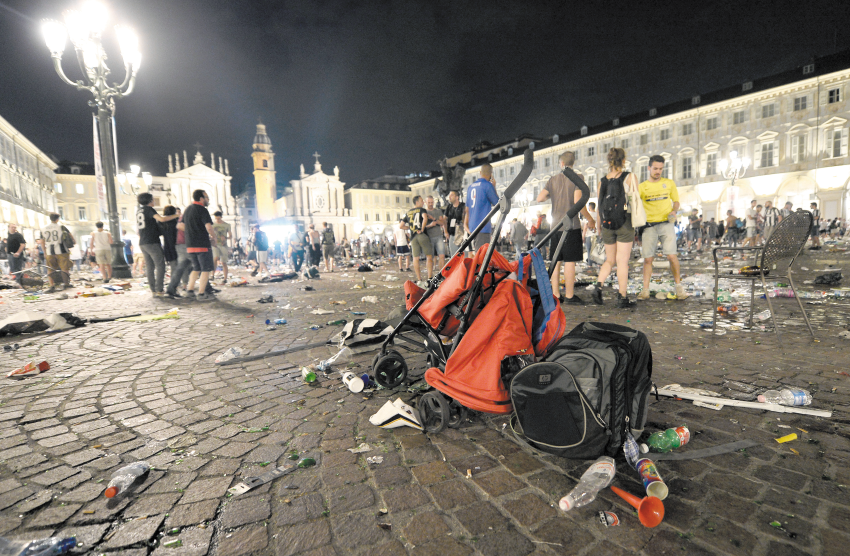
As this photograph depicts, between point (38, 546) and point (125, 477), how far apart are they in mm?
449

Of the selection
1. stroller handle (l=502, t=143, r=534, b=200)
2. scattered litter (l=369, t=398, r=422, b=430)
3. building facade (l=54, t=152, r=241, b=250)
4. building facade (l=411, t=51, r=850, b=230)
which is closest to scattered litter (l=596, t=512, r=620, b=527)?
scattered litter (l=369, t=398, r=422, b=430)

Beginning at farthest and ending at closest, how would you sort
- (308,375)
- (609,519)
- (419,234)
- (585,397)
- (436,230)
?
1. (436,230)
2. (419,234)
3. (308,375)
4. (585,397)
5. (609,519)

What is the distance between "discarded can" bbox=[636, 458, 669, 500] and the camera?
1604 mm

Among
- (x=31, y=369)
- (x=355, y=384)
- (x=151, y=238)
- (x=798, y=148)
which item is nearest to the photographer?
(x=355, y=384)

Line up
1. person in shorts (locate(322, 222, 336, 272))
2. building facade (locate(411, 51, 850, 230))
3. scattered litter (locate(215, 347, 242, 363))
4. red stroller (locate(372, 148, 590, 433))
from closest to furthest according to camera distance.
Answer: red stroller (locate(372, 148, 590, 433)) → scattered litter (locate(215, 347, 242, 363)) → person in shorts (locate(322, 222, 336, 272)) → building facade (locate(411, 51, 850, 230))

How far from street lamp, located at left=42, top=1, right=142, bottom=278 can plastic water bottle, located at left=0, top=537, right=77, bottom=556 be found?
510 inches

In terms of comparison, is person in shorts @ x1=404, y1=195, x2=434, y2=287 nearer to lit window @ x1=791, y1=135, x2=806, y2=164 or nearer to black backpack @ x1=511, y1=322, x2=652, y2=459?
black backpack @ x1=511, y1=322, x2=652, y2=459

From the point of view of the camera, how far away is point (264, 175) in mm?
68500

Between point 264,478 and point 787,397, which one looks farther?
point 787,397

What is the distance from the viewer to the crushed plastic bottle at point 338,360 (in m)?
3.47

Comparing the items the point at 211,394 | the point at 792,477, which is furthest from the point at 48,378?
the point at 792,477

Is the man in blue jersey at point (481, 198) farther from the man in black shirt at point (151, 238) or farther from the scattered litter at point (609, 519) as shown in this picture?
the man in black shirt at point (151, 238)

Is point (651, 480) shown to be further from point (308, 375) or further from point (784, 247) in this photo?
point (784, 247)

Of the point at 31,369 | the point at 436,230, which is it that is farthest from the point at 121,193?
the point at 31,369
